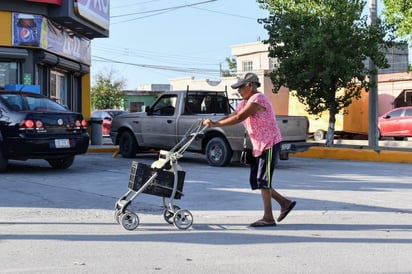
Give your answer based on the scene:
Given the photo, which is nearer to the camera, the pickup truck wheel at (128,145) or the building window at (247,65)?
the pickup truck wheel at (128,145)

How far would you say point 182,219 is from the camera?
6402 millimetres

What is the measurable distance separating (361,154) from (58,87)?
10569 mm

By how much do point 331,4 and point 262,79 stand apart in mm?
18412

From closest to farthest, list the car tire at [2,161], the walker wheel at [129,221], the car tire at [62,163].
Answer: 1. the walker wheel at [129,221]
2. the car tire at [2,161]
3. the car tire at [62,163]

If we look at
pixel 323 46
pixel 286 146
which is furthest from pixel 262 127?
pixel 323 46

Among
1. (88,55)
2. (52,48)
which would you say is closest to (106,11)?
(88,55)

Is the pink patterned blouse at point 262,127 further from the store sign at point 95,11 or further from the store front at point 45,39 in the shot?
the store sign at point 95,11

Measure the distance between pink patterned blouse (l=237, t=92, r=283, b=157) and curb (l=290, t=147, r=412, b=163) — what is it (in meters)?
9.49

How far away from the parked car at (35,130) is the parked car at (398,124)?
16065 millimetres

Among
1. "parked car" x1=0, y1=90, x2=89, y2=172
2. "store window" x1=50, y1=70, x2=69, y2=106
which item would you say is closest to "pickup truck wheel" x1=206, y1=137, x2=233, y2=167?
"parked car" x1=0, y1=90, x2=89, y2=172

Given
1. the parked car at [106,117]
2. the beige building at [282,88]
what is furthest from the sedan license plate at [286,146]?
the parked car at [106,117]

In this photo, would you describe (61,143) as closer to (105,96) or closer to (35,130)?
(35,130)

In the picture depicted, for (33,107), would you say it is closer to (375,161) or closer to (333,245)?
(333,245)

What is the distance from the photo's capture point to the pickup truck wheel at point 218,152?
12953 mm
